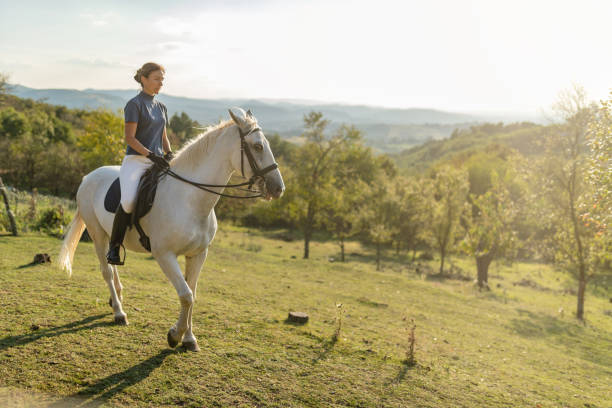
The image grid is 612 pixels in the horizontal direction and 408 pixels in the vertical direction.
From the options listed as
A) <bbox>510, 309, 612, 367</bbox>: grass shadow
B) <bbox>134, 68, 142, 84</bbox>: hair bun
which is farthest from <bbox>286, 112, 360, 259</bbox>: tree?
<bbox>134, 68, 142, 84</bbox>: hair bun

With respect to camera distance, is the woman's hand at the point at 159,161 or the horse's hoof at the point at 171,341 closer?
the woman's hand at the point at 159,161

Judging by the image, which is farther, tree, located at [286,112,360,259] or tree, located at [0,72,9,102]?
tree, located at [286,112,360,259]

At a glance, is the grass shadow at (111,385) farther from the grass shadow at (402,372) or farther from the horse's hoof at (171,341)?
the grass shadow at (402,372)

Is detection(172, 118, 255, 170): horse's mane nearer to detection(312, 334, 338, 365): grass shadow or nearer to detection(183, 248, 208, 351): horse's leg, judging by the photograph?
detection(183, 248, 208, 351): horse's leg

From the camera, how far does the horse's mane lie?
548 centimetres

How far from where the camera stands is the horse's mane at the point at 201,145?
5.48 m

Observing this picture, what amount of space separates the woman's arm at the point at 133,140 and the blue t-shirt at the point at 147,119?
0.25 ft

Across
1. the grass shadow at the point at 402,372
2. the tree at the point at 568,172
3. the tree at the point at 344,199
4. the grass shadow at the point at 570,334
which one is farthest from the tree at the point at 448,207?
the grass shadow at the point at 402,372

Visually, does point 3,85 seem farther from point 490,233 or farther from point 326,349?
point 490,233

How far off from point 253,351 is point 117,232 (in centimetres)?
302

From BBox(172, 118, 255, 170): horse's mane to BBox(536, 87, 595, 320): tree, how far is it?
18766 millimetres

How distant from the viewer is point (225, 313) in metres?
8.21

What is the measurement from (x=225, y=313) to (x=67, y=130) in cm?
7381

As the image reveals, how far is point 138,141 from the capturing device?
18.0 feet
